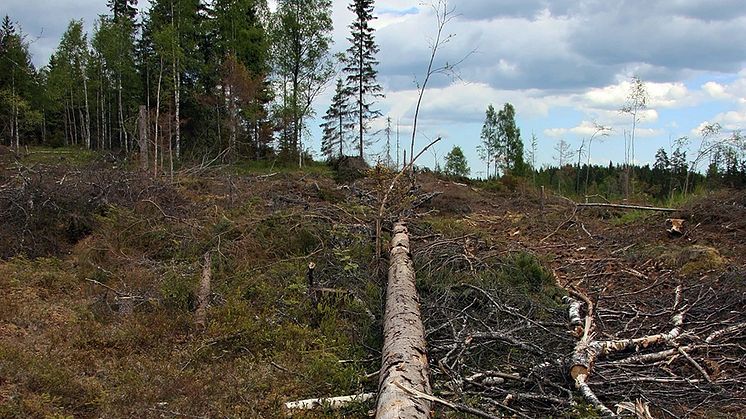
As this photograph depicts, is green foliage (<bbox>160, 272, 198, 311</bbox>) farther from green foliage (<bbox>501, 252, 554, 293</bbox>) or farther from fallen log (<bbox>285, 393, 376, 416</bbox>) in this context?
green foliage (<bbox>501, 252, 554, 293</bbox>)

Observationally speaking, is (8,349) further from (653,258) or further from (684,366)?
(653,258)

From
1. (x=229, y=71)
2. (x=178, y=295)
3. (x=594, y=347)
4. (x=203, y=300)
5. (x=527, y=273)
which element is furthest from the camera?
(x=229, y=71)

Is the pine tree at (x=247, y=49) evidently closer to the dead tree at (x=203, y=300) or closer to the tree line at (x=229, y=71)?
the tree line at (x=229, y=71)

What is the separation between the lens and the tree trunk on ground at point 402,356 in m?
2.88

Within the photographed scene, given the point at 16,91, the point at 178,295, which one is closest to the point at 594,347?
the point at 178,295

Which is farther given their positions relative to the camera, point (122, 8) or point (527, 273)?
point (122, 8)

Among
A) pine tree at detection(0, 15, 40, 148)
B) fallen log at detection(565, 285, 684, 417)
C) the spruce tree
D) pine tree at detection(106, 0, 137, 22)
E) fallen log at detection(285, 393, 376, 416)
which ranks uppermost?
pine tree at detection(106, 0, 137, 22)

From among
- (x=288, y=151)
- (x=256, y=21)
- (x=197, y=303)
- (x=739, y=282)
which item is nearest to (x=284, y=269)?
(x=197, y=303)

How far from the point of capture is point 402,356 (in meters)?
3.48

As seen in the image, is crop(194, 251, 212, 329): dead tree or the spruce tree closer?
crop(194, 251, 212, 329): dead tree

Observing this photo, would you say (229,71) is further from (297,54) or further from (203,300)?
(203,300)

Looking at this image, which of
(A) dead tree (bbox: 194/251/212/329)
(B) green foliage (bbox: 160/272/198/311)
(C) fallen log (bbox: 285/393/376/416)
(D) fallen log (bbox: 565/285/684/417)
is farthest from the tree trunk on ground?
(B) green foliage (bbox: 160/272/198/311)

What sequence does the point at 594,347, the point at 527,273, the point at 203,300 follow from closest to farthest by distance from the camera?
the point at 594,347, the point at 203,300, the point at 527,273

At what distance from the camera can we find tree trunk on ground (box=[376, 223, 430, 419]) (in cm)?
288
